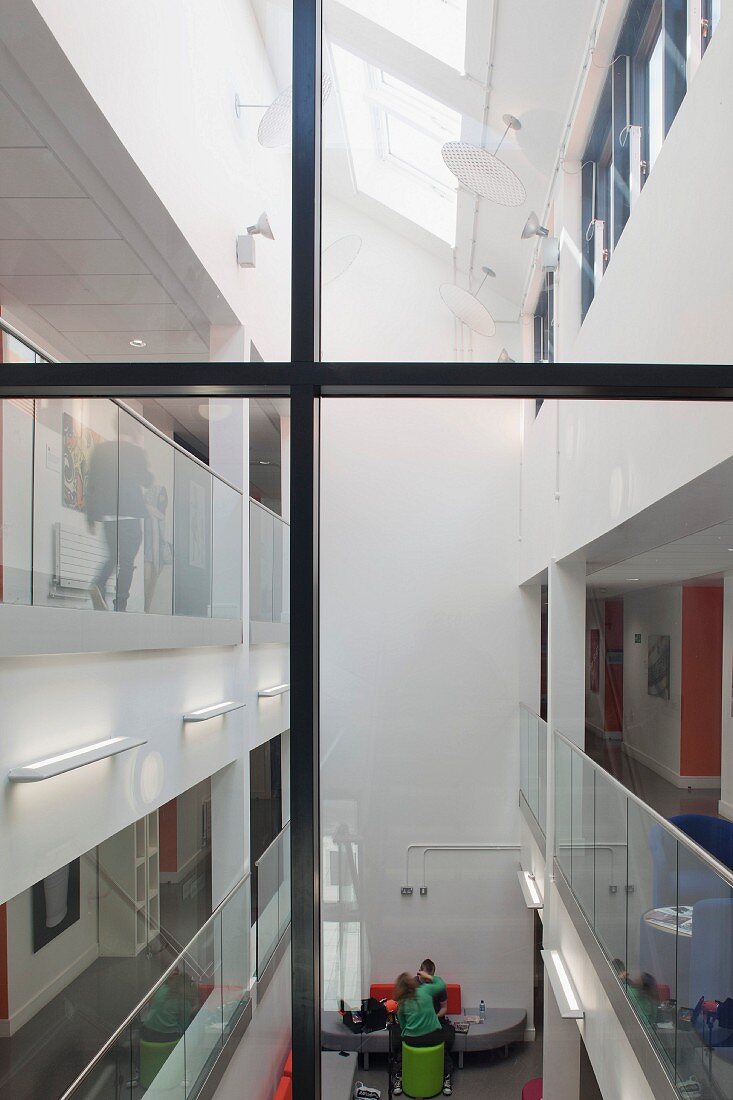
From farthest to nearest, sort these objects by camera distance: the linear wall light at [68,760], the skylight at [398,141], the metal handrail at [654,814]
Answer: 1. the skylight at [398,141]
2. the metal handrail at [654,814]
3. the linear wall light at [68,760]

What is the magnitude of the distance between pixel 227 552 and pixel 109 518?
33cm

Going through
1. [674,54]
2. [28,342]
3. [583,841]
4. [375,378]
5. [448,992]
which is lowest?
[448,992]

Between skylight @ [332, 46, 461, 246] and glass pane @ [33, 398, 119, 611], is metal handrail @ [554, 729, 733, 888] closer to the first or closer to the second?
glass pane @ [33, 398, 119, 611]

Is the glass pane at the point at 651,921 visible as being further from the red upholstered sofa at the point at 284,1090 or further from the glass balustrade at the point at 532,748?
the red upholstered sofa at the point at 284,1090

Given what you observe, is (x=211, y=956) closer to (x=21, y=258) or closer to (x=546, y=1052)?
(x=546, y=1052)

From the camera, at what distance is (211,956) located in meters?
2.47

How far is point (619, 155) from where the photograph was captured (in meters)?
2.50

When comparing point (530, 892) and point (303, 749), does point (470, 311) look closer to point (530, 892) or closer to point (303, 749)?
point (303, 749)

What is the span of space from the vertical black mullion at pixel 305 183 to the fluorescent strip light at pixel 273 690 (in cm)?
87

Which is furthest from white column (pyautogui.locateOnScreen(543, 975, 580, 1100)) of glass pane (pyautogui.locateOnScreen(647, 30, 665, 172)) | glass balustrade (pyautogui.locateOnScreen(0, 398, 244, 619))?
glass pane (pyautogui.locateOnScreen(647, 30, 665, 172))

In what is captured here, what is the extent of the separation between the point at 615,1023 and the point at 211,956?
1.11 metres

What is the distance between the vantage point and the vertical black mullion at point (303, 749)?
89.4 inches

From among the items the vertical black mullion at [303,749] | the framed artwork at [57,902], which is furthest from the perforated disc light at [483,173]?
the framed artwork at [57,902]

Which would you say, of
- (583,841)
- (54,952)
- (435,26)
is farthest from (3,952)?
(435,26)
